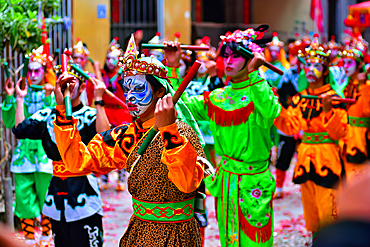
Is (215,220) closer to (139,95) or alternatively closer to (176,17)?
(139,95)

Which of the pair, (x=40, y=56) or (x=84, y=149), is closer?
(x=84, y=149)

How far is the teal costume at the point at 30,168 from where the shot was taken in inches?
211

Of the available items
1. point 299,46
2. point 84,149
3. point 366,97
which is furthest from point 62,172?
point 299,46

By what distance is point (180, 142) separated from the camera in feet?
8.36

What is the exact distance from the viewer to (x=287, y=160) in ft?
23.8

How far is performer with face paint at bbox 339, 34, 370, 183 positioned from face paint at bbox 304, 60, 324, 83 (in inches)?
54.3

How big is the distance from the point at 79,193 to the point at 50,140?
0.48 m

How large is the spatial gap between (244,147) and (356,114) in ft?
10.4

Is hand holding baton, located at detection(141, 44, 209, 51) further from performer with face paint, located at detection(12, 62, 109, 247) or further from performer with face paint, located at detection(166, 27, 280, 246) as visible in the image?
performer with face paint, located at detection(12, 62, 109, 247)

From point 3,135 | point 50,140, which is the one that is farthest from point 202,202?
point 3,135

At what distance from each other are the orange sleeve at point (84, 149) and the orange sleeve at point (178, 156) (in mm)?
531

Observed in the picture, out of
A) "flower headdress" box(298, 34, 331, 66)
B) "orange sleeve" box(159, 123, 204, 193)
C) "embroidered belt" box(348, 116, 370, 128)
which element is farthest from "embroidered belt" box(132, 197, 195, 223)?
"embroidered belt" box(348, 116, 370, 128)

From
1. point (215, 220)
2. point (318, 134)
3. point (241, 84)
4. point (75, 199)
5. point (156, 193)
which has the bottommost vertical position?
point (215, 220)

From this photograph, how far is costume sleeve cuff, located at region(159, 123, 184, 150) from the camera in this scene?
2539 mm
